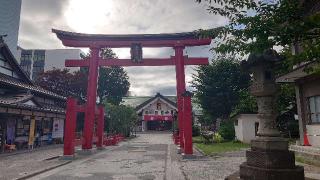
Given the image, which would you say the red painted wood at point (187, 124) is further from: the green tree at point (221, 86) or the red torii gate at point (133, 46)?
the green tree at point (221, 86)

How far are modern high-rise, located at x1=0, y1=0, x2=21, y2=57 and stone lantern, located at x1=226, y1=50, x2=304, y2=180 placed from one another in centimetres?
6754

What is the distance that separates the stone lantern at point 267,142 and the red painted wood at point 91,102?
12280 millimetres

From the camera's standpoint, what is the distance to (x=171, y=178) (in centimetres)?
1052

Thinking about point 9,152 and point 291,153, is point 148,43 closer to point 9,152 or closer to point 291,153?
→ point 9,152

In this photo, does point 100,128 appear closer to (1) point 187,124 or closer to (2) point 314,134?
(1) point 187,124

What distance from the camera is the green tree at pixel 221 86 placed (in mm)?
34000

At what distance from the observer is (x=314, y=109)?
1468 cm

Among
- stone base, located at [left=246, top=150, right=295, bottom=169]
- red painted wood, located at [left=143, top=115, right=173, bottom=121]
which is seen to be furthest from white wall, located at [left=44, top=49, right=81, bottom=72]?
stone base, located at [left=246, top=150, right=295, bottom=169]

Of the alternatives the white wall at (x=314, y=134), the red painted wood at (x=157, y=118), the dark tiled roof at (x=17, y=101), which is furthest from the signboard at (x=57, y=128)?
the red painted wood at (x=157, y=118)

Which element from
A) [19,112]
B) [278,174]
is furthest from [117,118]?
[278,174]

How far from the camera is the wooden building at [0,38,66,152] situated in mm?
18983

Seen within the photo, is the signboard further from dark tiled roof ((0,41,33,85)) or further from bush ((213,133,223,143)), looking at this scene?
bush ((213,133,223,143))

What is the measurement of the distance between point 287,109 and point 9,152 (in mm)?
22939

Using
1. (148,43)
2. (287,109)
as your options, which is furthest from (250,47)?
(287,109)
